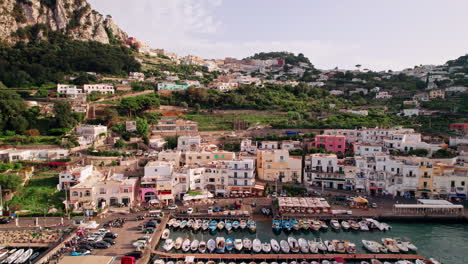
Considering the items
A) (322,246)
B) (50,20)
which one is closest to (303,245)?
(322,246)

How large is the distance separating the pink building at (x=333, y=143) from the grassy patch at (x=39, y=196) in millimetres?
25964

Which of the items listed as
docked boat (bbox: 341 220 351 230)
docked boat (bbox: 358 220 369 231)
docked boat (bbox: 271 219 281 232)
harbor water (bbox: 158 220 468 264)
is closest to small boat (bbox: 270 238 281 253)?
harbor water (bbox: 158 220 468 264)

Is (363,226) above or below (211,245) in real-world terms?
above

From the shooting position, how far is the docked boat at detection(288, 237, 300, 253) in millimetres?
19359

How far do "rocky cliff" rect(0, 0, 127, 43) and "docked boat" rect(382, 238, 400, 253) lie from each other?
65068 millimetres

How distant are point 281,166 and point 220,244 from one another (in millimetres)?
12423

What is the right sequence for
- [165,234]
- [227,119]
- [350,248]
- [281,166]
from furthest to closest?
[227,119] → [281,166] → [165,234] → [350,248]

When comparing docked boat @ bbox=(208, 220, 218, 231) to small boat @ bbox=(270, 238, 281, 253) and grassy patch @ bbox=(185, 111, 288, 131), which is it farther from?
grassy patch @ bbox=(185, 111, 288, 131)

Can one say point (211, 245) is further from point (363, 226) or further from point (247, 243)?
point (363, 226)

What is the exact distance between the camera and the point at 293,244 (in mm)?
19797

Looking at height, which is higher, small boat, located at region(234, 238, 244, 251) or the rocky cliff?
the rocky cliff

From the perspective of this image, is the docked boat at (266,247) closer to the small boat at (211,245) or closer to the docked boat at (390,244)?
the small boat at (211,245)

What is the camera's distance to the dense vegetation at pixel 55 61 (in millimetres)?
49750

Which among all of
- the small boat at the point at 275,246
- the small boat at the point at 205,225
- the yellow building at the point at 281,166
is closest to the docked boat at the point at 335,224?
the small boat at the point at 275,246
